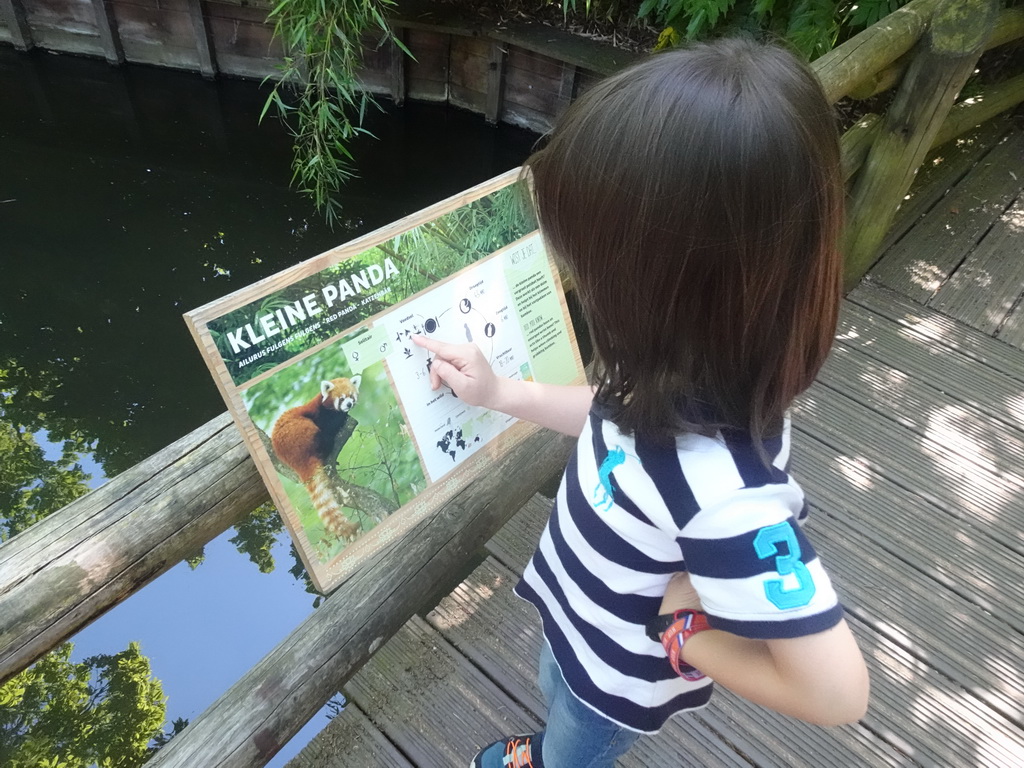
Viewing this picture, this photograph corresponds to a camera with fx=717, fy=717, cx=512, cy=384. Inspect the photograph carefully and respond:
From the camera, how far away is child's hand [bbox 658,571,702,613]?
792 mm

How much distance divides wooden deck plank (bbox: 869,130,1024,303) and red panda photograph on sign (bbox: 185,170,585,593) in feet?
6.40

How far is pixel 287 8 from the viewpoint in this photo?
378 centimetres

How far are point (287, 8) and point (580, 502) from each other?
3.83 metres

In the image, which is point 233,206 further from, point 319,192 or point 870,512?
point 870,512

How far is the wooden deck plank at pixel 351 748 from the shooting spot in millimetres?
1393

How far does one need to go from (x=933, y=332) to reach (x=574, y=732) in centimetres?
204

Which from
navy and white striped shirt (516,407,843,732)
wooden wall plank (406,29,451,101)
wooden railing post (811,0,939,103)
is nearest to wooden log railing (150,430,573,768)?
navy and white striped shirt (516,407,843,732)

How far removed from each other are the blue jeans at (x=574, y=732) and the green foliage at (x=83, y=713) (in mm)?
2198

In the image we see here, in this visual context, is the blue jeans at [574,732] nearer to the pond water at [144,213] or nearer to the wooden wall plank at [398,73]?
the pond water at [144,213]

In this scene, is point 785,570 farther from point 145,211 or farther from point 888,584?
point 145,211

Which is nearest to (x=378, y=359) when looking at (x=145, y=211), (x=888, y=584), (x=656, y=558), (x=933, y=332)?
(x=656, y=558)

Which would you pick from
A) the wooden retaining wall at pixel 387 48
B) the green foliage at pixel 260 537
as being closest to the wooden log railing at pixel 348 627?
the green foliage at pixel 260 537
